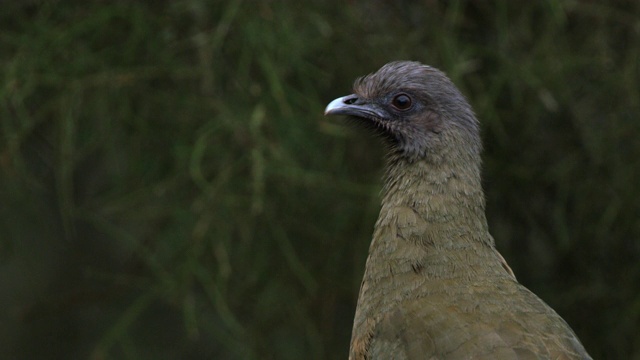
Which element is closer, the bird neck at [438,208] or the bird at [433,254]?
the bird at [433,254]

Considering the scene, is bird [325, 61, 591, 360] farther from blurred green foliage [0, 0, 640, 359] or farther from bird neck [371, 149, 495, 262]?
blurred green foliage [0, 0, 640, 359]

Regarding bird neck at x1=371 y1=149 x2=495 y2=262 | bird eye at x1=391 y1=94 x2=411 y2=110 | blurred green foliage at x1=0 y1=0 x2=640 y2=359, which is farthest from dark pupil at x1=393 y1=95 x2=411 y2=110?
blurred green foliage at x1=0 y1=0 x2=640 y2=359

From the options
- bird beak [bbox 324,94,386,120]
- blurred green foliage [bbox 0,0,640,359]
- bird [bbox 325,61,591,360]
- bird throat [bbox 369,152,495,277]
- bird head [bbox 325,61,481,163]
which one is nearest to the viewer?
bird [bbox 325,61,591,360]

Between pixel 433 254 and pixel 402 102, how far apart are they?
537 millimetres

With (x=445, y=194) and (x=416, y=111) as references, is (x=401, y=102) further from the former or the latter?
(x=445, y=194)

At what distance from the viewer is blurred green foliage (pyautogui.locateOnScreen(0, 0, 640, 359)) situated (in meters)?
4.40

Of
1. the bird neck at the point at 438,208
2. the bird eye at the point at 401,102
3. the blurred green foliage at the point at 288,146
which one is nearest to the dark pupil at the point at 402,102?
the bird eye at the point at 401,102

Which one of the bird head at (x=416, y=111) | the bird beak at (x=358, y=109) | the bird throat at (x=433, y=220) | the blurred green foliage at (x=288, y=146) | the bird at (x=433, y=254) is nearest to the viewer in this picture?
the bird at (x=433, y=254)

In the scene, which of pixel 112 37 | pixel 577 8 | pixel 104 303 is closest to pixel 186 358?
pixel 104 303

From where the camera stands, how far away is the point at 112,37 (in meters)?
4.64

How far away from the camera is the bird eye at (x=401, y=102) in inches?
139

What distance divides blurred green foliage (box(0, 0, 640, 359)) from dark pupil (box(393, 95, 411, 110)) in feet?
Result: 2.47

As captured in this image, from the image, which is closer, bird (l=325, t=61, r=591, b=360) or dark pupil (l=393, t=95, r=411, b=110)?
bird (l=325, t=61, r=591, b=360)

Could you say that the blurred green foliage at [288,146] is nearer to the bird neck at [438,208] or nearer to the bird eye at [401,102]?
the bird eye at [401,102]
